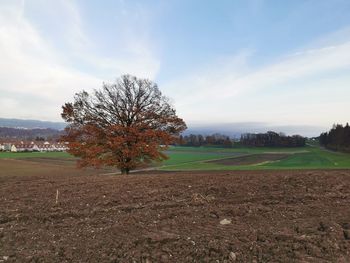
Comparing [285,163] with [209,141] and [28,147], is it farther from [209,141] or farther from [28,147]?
[28,147]

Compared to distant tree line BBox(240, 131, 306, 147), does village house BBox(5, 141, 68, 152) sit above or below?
below

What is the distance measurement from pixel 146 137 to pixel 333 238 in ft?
64.6

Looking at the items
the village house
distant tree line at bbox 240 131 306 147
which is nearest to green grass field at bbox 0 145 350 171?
distant tree line at bbox 240 131 306 147

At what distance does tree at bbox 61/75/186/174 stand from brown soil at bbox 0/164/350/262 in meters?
14.7

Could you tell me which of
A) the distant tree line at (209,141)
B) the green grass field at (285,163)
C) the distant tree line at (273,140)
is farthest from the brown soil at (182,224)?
the distant tree line at (209,141)

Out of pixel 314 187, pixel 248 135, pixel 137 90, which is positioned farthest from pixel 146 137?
pixel 248 135

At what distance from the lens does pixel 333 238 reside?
15.7 ft

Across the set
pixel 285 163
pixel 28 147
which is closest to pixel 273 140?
pixel 285 163

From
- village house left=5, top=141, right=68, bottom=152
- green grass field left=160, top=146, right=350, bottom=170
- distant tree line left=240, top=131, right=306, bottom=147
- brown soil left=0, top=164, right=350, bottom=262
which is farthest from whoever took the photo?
village house left=5, top=141, right=68, bottom=152

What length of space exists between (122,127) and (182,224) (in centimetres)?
1843

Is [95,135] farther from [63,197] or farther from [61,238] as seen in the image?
[61,238]

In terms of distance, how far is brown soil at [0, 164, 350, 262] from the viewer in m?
4.43

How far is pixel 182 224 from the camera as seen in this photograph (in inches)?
222

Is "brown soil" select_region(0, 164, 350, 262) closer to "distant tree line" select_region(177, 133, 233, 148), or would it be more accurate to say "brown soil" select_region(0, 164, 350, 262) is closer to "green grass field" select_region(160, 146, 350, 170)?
"green grass field" select_region(160, 146, 350, 170)
